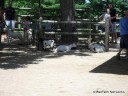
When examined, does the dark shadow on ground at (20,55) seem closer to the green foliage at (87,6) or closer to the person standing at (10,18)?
the person standing at (10,18)

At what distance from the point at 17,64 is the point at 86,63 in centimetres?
201

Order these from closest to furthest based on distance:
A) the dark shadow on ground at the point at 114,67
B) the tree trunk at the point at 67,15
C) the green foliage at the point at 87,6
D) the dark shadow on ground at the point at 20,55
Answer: the dark shadow on ground at the point at 114,67
the dark shadow on ground at the point at 20,55
the tree trunk at the point at 67,15
the green foliage at the point at 87,6

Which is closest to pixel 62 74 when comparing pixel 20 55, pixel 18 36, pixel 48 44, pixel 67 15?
pixel 20 55

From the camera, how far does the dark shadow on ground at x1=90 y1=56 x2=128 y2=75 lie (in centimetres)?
1112

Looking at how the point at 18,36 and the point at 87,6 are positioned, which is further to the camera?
the point at 87,6

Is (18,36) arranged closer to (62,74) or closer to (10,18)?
(10,18)

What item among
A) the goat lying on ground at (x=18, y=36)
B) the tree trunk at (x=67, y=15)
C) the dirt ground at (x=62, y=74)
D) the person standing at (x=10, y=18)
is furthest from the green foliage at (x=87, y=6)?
the dirt ground at (x=62, y=74)

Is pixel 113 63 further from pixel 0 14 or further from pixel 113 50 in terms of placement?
pixel 0 14

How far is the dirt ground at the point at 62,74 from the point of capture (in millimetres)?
8758

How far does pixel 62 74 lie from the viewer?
1079cm

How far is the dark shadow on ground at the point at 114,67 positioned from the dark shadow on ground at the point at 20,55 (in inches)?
82.1

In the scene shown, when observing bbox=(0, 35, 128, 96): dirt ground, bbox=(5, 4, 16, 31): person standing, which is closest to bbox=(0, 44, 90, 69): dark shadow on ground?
bbox=(0, 35, 128, 96): dirt ground

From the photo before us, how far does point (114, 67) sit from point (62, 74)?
1783 mm

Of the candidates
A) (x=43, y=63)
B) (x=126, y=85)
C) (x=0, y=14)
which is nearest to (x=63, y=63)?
(x=43, y=63)
